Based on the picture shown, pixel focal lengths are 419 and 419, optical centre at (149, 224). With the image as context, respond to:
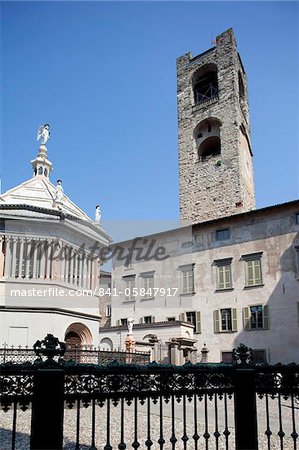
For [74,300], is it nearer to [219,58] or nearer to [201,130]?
[201,130]

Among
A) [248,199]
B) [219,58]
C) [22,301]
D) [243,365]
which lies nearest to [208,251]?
[248,199]

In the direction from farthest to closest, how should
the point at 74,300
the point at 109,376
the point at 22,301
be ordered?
1. the point at 74,300
2. the point at 22,301
3. the point at 109,376

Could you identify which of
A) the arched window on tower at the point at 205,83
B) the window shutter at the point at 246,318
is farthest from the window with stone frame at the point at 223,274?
the arched window on tower at the point at 205,83

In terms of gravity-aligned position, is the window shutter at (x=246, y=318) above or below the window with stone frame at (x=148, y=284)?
below

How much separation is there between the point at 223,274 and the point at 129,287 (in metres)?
9.35

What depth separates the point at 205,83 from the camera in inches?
1861

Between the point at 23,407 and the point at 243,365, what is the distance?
282cm

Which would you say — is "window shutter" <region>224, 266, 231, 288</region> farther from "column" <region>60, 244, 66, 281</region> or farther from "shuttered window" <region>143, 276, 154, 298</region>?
"column" <region>60, 244, 66, 281</region>

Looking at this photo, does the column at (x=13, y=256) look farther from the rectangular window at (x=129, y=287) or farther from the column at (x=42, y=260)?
the rectangular window at (x=129, y=287)

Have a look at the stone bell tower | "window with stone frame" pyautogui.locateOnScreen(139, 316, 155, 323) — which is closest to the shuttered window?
"window with stone frame" pyautogui.locateOnScreen(139, 316, 155, 323)

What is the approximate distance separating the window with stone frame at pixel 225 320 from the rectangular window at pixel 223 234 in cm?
556

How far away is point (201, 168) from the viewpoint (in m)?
42.8

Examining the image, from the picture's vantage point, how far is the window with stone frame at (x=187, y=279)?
113ft

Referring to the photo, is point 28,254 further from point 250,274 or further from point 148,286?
point 148,286
